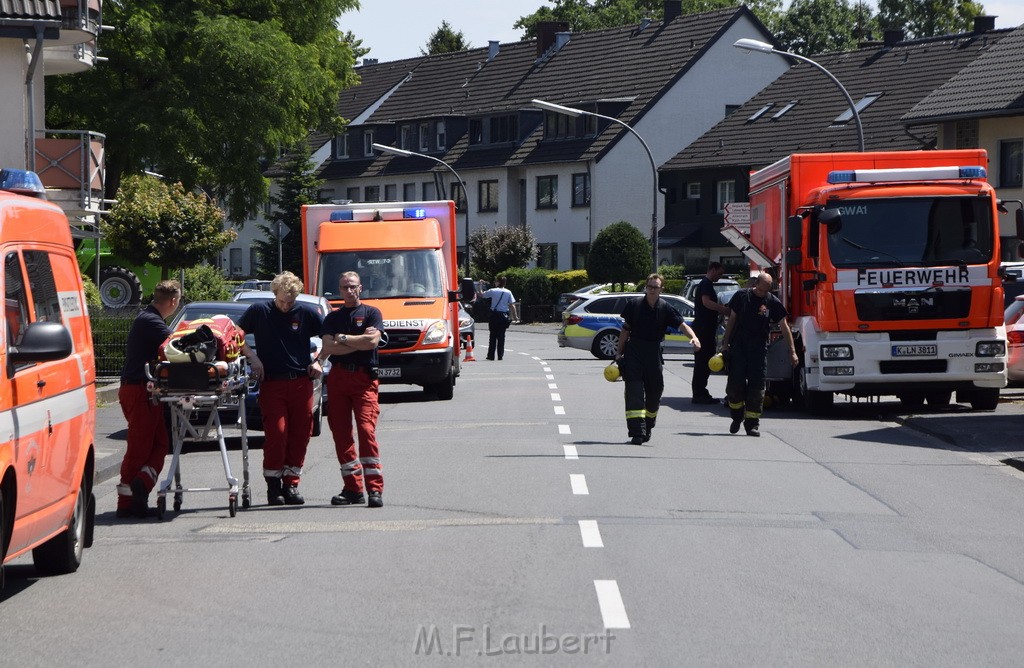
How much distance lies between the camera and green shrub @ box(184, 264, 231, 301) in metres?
36.0

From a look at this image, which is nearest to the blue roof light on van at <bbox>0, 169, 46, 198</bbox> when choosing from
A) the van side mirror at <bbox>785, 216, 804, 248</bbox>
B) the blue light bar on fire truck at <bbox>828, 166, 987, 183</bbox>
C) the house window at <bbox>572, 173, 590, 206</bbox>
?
the van side mirror at <bbox>785, 216, 804, 248</bbox>

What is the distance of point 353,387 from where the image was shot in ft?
38.2

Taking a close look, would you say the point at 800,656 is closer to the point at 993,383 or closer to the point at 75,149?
the point at 993,383

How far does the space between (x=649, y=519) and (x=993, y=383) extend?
10.1 meters

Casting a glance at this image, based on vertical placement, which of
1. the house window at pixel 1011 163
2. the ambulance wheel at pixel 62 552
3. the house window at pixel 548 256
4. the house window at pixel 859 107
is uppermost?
the house window at pixel 859 107

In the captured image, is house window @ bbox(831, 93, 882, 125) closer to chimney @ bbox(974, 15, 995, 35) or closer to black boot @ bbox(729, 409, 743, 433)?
chimney @ bbox(974, 15, 995, 35)

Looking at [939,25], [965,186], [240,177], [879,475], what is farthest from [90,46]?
[939,25]

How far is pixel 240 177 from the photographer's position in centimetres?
3688

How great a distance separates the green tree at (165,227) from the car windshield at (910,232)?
20.6m

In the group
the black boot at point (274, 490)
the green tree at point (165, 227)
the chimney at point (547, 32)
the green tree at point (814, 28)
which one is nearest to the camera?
the black boot at point (274, 490)

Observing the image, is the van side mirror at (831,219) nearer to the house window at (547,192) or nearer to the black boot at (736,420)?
the black boot at (736,420)

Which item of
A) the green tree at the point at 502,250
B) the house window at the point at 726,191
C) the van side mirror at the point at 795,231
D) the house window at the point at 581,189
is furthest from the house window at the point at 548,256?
the van side mirror at the point at 795,231

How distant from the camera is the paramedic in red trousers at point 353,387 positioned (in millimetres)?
11531

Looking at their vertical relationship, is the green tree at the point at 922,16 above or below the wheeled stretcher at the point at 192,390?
above
